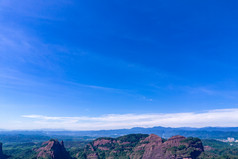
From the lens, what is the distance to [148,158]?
502ft

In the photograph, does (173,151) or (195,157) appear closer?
(195,157)

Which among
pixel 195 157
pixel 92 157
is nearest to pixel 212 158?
pixel 195 157

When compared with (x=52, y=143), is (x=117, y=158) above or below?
below

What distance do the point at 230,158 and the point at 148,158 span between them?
65948 millimetres

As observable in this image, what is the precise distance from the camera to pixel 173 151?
138000 millimetres

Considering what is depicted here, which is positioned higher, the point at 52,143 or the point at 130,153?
the point at 52,143

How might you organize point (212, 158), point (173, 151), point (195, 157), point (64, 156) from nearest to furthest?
point (212, 158) → point (195, 157) → point (173, 151) → point (64, 156)

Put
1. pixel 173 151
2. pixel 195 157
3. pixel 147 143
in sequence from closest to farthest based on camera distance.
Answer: pixel 195 157 < pixel 173 151 < pixel 147 143

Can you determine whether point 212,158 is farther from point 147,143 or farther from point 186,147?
point 147,143

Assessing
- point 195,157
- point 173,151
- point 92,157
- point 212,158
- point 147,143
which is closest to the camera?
point 212,158

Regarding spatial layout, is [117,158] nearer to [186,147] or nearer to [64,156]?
[64,156]

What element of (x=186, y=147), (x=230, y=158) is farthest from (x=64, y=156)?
(x=230, y=158)

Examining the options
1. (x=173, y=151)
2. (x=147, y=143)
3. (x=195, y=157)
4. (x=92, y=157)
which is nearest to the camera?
(x=195, y=157)

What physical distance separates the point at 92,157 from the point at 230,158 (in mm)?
141121
